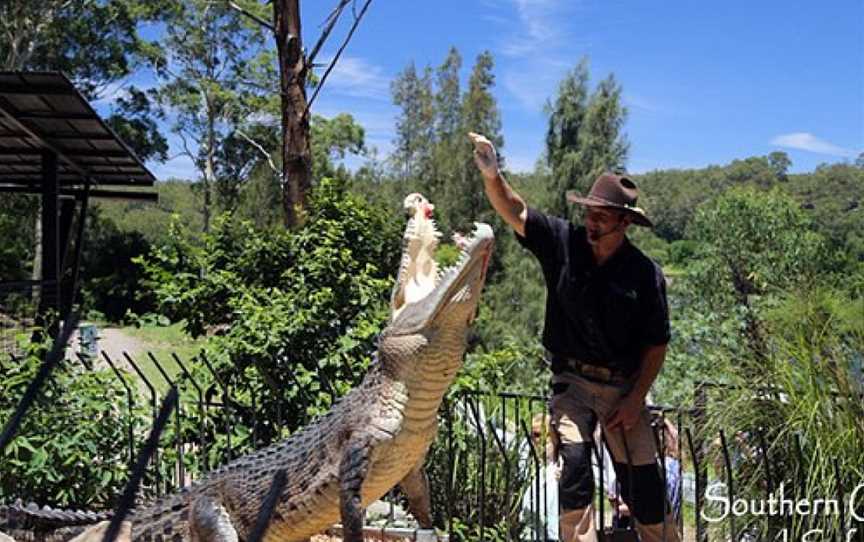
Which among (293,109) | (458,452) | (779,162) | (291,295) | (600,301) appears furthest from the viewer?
(779,162)

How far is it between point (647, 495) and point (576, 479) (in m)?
0.36

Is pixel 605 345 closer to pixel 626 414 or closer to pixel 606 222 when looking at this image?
pixel 626 414

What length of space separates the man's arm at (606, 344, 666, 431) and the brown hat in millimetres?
589

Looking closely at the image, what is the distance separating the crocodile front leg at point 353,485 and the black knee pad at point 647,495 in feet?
4.06

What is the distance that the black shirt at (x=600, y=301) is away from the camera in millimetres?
3418

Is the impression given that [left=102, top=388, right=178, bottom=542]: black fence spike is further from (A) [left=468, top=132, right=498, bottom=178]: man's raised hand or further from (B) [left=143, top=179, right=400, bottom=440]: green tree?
(B) [left=143, top=179, right=400, bottom=440]: green tree

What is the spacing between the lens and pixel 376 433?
115 inches

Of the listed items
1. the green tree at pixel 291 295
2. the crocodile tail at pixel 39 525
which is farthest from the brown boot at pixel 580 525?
the crocodile tail at pixel 39 525

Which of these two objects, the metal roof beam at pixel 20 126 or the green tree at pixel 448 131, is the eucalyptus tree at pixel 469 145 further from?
the metal roof beam at pixel 20 126

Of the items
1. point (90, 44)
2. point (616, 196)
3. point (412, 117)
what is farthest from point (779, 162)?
point (616, 196)

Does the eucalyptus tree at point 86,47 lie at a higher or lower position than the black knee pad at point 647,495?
higher

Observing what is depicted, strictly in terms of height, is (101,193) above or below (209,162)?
below

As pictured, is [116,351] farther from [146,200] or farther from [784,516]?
[784,516]

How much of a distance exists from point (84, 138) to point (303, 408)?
15.5 feet
